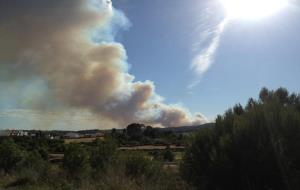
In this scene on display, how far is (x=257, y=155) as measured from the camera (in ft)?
36.9

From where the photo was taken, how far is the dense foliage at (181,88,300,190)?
10891mm

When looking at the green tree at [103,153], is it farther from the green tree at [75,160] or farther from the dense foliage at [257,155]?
the dense foliage at [257,155]

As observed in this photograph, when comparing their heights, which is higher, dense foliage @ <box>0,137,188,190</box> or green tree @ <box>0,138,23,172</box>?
green tree @ <box>0,138,23,172</box>

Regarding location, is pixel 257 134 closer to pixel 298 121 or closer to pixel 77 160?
pixel 298 121

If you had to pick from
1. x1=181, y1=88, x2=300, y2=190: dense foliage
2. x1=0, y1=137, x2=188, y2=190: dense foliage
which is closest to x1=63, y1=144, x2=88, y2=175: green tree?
x1=0, y1=137, x2=188, y2=190: dense foliage

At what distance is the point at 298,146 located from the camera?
10.9m

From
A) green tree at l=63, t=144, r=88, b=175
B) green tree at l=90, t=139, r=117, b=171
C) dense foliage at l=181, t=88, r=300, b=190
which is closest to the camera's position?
dense foliage at l=181, t=88, r=300, b=190

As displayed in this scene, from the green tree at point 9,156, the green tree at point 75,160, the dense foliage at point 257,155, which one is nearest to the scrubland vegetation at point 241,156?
the dense foliage at point 257,155

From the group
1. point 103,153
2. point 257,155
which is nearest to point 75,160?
point 103,153

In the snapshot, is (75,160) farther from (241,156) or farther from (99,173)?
(241,156)

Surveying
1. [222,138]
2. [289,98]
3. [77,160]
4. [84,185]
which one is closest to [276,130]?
[222,138]

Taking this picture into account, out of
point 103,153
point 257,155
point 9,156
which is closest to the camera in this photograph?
point 257,155

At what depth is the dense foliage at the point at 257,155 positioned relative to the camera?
10891 mm

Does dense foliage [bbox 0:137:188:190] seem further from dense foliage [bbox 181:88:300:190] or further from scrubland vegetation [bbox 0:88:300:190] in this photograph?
dense foliage [bbox 181:88:300:190]
